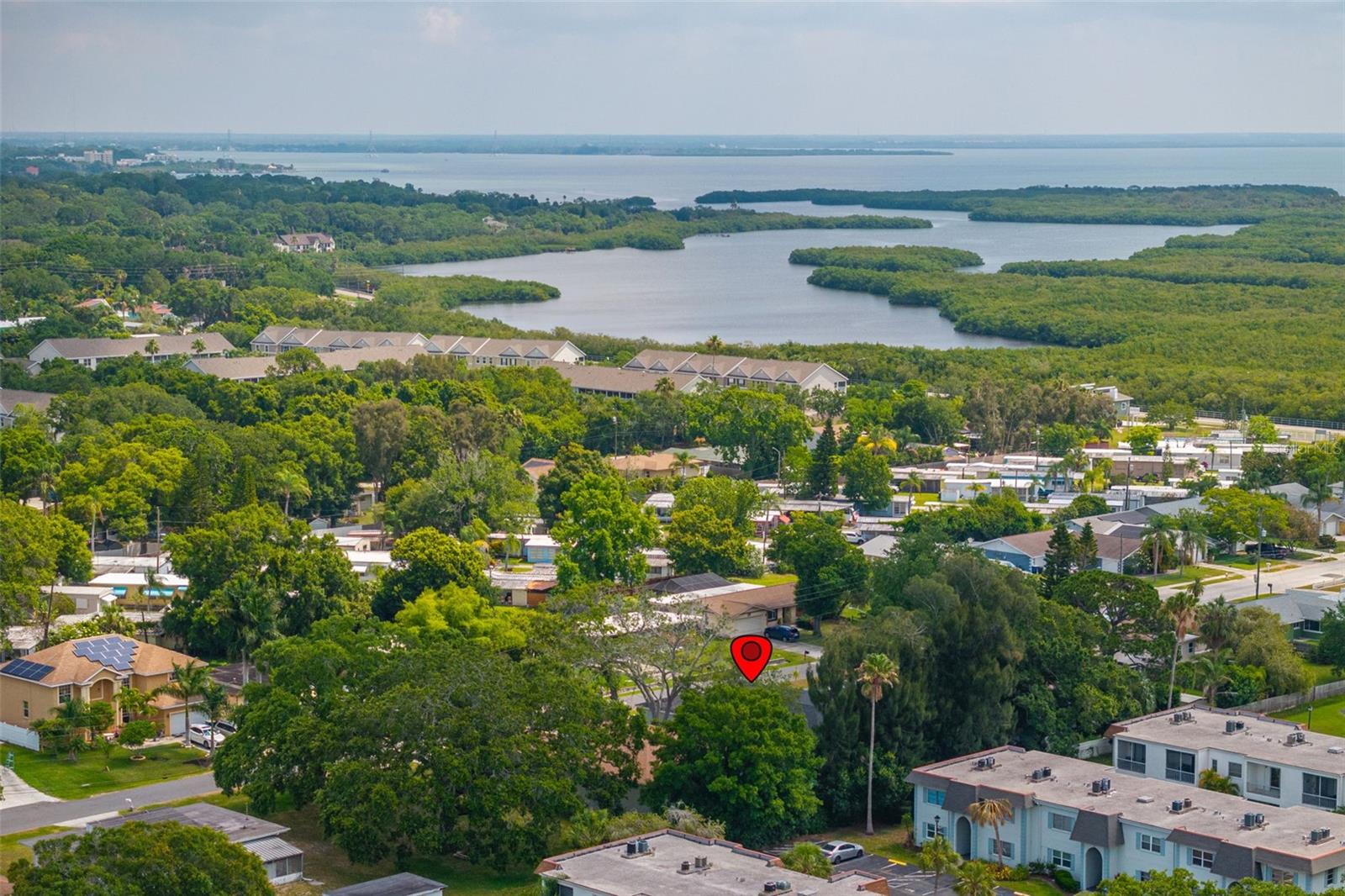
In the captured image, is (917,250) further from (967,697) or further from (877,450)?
(967,697)

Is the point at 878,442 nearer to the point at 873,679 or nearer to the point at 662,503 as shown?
the point at 662,503

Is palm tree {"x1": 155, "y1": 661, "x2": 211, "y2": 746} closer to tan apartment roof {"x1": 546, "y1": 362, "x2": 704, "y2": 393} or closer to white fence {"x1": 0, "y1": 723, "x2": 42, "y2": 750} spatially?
white fence {"x1": 0, "y1": 723, "x2": 42, "y2": 750}

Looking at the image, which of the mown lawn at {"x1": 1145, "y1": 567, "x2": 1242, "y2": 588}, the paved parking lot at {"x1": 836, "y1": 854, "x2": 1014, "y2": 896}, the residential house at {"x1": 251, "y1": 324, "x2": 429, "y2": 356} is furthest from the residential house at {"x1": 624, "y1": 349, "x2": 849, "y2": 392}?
the paved parking lot at {"x1": 836, "y1": 854, "x2": 1014, "y2": 896}

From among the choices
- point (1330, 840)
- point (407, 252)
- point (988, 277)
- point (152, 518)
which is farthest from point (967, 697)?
point (407, 252)

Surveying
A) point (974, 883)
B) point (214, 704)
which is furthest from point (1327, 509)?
point (214, 704)

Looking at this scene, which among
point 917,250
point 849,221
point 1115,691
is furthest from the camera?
point 849,221

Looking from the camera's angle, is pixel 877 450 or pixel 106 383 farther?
pixel 106 383
